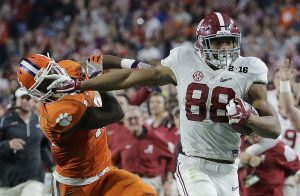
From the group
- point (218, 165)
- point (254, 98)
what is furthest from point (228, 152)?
point (254, 98)

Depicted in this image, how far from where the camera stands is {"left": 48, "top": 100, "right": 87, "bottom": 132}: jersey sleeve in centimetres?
471

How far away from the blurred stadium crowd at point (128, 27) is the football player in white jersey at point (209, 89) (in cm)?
769

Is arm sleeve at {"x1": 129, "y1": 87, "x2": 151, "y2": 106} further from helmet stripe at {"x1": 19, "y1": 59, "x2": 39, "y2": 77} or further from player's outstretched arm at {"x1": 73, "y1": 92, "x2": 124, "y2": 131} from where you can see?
helmet stripe at {"x1": 19, "y1": 59, "x2": 39, "y2": 77}

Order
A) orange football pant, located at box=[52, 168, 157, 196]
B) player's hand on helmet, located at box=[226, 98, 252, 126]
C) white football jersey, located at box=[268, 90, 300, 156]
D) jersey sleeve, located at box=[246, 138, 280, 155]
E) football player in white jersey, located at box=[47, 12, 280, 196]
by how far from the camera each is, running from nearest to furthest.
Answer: player's hand on helmet, located at box=[226, 98, 252, 126]
football player in white jersey, located at box=[47, 12, 280, 196]
orange football pant, located at box=[52, 168, 157, 196]
jersey sleeve, located at box=[246, 138, 280, 155]
white football jersey, located at box=[268, 90, 300, 156]

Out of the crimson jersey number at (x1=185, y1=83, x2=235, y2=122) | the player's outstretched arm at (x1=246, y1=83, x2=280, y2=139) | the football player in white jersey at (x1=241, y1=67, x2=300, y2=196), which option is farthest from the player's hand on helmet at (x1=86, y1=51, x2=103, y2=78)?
the football player in white jersey at (x1=241, y1=67, x2=300, y2=196)

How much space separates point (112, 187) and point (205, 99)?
3.20 feet

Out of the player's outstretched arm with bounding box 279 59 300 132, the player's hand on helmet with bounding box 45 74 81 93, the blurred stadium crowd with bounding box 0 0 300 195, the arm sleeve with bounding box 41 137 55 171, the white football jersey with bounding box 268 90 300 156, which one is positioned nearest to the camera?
the player's hand on helmet with bounding box 45 74 81 93

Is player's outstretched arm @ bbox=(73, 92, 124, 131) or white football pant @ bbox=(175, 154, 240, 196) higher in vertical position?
player's outstretched arm @ bbox=(73, 92, 124, 131)

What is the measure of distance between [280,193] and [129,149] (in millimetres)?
1815

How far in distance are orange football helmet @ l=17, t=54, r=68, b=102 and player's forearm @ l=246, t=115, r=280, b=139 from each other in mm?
1275

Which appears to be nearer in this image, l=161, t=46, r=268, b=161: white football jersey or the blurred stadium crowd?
l=161, t=46, r=268, b=161: white football jersey

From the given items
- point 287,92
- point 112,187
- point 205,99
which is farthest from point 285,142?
point 205,99

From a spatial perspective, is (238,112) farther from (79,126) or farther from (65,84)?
(79,126)

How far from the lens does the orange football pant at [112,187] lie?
4930 mm
